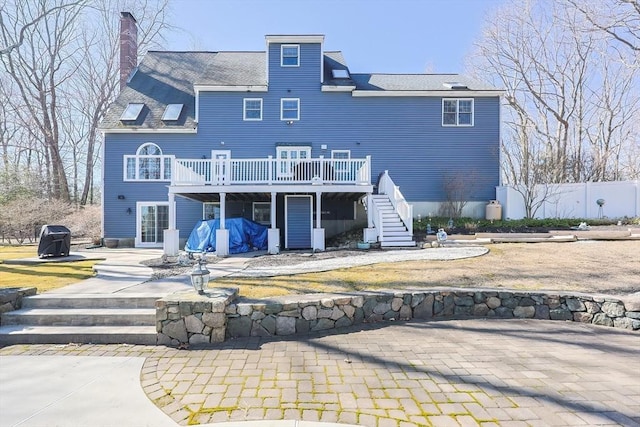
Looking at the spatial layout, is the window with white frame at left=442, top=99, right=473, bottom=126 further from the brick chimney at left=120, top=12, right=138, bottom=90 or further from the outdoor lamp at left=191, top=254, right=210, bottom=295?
the brick chimney at left=120, top=12, right=138, bottom=90

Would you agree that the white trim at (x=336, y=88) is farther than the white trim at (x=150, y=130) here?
Yes

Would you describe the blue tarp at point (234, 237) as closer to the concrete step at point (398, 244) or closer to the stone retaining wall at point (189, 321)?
the concrete step at point (398, 244)

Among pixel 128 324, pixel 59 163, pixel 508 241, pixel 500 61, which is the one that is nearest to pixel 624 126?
pixel 500 61

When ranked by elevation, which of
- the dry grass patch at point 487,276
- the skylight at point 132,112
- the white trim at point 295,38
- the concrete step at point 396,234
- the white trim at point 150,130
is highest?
the white trim at point 295,38

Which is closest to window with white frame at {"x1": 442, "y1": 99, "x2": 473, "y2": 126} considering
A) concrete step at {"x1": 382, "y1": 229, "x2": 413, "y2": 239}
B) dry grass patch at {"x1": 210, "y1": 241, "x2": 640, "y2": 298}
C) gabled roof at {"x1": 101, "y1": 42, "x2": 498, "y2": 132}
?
gabled roof at {"x1": 101, "y1": 42, "x2": 498, "y2": 132}

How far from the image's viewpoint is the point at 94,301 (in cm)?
488

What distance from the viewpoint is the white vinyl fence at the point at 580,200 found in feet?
45.7

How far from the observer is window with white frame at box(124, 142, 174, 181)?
49.1 feet

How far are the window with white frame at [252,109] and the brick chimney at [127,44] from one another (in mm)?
8166

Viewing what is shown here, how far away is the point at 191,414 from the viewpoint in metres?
2.55

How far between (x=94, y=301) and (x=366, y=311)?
398 centimetres

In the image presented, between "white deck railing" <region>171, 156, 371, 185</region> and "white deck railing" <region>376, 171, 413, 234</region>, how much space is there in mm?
1395

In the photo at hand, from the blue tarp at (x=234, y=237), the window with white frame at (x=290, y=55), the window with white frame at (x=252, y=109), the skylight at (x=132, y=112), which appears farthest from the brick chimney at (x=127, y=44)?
the blue tarp at (x=234, y=237)

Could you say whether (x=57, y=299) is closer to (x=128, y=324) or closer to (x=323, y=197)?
(x=128, y=324)
